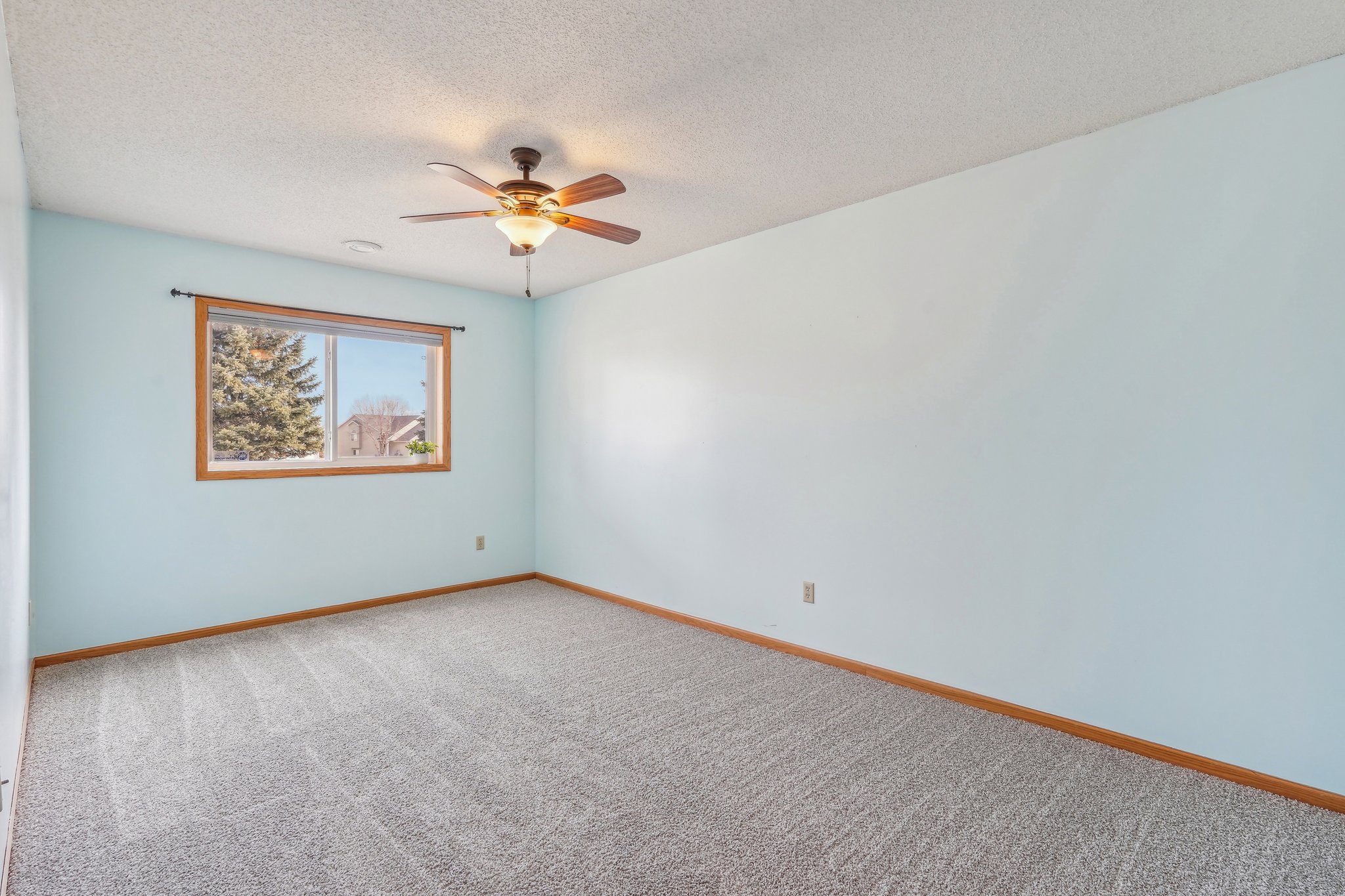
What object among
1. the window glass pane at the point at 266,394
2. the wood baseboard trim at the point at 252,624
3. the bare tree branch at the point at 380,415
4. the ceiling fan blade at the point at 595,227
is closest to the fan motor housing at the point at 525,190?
the ceiling fan blade at the point at 595,227

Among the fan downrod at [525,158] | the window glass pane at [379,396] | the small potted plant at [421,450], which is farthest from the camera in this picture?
the small potted plant at [421,450]

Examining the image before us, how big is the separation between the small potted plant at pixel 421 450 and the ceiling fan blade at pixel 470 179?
8.71ft

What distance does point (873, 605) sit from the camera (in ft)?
10.4

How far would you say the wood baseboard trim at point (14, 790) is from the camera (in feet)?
5.52

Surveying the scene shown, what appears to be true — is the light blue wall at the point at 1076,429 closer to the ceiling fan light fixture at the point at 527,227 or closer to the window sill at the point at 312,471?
the ceiling fan light fixture at the point at 527,227

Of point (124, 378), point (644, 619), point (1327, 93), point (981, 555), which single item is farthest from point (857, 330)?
point (124, 378)

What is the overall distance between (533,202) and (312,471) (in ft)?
8.75

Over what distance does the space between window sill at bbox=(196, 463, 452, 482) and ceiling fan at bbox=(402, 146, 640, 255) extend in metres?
2.27

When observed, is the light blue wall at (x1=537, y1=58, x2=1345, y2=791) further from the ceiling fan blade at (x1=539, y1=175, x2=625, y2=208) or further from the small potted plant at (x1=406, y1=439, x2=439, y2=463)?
the small potted plant at (x1=406, y1=439, x2=439, y2=463)

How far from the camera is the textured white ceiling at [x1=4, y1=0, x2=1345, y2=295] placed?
1.81 m

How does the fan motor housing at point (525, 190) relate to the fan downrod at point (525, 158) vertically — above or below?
below

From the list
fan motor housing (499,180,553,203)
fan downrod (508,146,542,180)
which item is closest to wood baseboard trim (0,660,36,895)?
fan motor housing (499,180,553,203)

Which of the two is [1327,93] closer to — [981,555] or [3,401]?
[981,555]

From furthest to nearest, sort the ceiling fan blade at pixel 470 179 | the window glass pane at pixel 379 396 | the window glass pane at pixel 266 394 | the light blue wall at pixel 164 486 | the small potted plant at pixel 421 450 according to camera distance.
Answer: the small potted plant at pixel 421 450 → the window glass pane at pixel 379 396 → the window glass pane at pixel 266 394 → the light blue wall at pixel 164 486 → the ceiling fan blade at pixel 470 179
